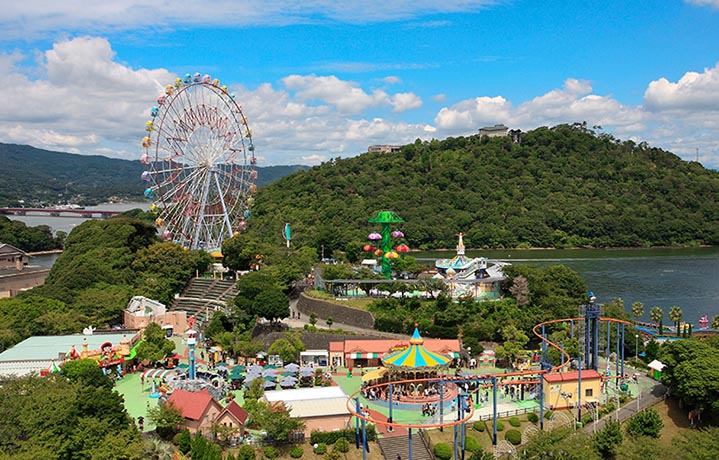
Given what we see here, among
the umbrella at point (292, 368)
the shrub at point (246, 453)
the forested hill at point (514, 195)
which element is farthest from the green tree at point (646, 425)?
the forested hill at point (514, 195)

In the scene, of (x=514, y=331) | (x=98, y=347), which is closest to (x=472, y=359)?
(x=514, y=331)

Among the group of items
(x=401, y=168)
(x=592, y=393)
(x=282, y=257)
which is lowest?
(x=592, y=393)

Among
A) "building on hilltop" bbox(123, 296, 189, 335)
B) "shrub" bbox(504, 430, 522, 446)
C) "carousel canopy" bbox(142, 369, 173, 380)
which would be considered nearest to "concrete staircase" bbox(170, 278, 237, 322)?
"building on hilltop" bbox(123, 296, 189, 335)

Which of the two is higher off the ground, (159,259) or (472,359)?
(159,259)

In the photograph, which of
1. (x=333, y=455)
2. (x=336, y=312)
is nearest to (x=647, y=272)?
(x=336, y=312)

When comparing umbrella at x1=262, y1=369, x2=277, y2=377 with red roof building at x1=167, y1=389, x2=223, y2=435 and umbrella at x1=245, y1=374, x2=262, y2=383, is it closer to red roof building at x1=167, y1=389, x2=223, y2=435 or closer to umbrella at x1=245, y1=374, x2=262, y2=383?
umbrella at x1=245, y1=374, x2=262, y2=383

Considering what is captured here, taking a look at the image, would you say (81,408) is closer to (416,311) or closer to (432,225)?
(416,311)

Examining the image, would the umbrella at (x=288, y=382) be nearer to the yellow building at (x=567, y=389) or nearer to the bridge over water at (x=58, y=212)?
the yellow building at (x=567, y=389)
